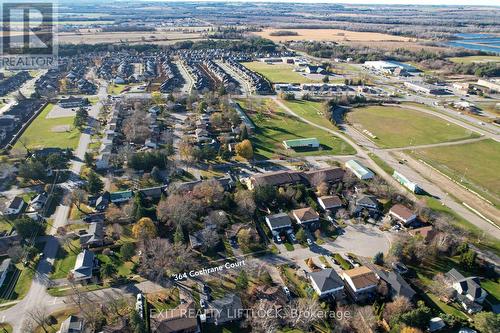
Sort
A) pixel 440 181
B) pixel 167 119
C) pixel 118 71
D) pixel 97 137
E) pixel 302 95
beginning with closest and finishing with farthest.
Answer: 1. pixel 440 181
2. pixel 97 137
3. pixel 167 119
4. pixel 302 95
5. pixel 118 71

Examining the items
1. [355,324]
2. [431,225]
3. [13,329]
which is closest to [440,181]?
[431,225]

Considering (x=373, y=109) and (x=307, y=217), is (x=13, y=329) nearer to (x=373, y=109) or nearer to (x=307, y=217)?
(x=307, y=217)

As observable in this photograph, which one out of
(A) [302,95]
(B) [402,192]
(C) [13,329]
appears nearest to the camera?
(C) [13,329]

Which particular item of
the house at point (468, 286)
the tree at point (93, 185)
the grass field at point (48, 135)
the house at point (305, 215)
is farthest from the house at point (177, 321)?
the grass field at point (48, 135)

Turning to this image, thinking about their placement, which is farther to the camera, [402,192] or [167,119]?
[167,119]

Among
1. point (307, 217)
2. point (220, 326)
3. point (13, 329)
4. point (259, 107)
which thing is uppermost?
point (259, 107)

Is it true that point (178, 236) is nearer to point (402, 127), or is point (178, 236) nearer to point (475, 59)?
point (402, 127)

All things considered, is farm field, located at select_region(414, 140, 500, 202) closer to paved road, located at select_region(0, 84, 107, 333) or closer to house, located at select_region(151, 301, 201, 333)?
house, located at select_region(151, 301, 201, 333)

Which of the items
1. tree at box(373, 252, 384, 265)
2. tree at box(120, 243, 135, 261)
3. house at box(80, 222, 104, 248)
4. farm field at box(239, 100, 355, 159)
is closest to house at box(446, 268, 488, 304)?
tree at box(373, 252, 384, 265)

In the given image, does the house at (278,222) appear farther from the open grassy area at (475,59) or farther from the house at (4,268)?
the open grassy area at (475,59)
